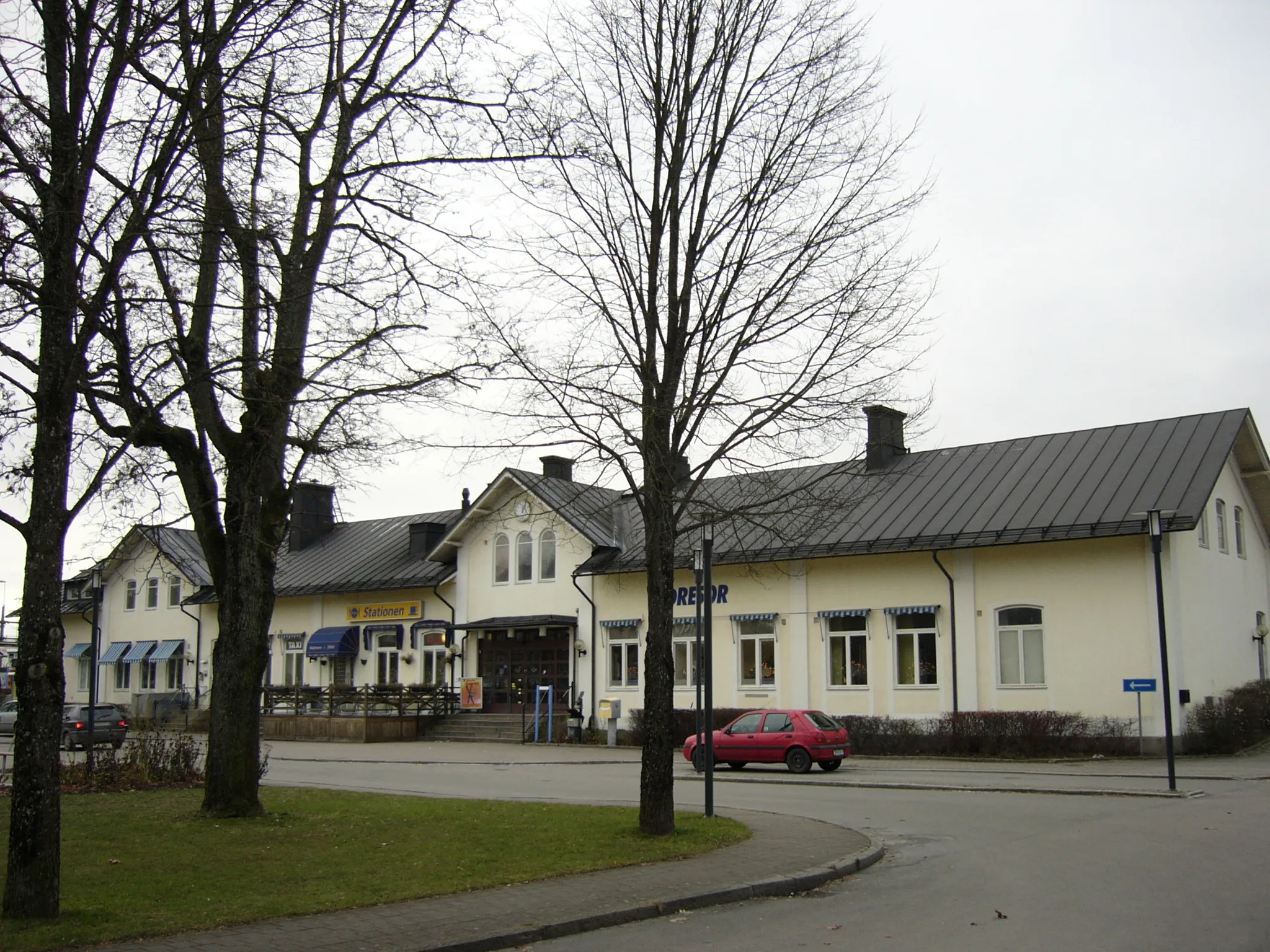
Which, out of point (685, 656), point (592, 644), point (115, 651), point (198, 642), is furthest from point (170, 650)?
point (685, 656)

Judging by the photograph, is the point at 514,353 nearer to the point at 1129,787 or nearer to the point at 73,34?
the point at 73,34

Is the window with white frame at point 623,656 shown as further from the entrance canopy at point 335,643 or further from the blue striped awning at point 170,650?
the blue striped awning at point 170,650

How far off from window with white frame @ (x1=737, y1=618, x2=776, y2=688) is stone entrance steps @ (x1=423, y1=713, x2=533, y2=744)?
6802 millimetres

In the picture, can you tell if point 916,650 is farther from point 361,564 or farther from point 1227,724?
point 361,564

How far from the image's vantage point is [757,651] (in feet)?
112

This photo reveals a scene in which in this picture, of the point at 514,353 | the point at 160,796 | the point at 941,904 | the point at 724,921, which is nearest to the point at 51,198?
the point at 514,353

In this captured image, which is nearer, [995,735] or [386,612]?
[995,735]

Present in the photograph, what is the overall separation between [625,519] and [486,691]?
23.7ft

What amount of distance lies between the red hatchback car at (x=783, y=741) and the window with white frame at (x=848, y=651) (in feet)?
20.3

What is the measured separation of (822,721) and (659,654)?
1276 centimetres

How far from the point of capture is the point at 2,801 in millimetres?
16109

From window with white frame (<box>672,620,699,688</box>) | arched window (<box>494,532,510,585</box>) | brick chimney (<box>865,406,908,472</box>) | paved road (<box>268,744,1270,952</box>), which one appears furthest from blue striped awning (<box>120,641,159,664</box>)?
brick chimney (<box>865,406,908,472</box>)

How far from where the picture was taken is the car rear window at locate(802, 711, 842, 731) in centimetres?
2497

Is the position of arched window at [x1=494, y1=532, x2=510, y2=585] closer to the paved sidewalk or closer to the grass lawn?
the grass lawn
